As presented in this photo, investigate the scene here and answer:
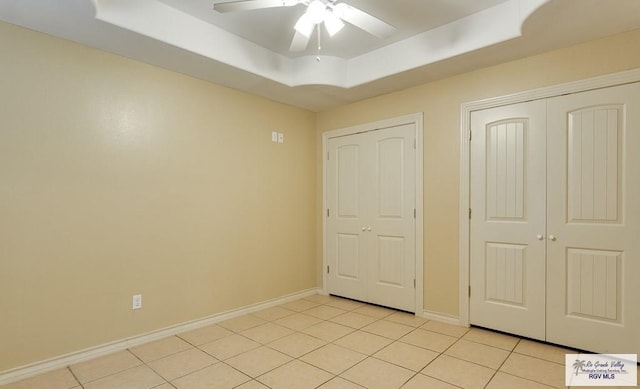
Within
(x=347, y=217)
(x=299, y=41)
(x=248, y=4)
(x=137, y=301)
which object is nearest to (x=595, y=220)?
(x=347, y=217)

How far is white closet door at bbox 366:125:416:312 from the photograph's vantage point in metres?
3.63

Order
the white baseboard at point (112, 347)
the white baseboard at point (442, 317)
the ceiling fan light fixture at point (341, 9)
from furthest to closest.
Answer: the white baseboard at point (442, 317)
the white baseboard at point (112, 347)
the ceiling fan light fixture at point (341, 9)

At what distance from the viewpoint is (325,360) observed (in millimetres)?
2576

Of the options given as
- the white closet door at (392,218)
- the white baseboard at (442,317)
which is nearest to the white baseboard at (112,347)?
the white closet door at (392,218)

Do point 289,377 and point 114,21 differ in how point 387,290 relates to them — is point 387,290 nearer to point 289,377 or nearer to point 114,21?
point 289,377

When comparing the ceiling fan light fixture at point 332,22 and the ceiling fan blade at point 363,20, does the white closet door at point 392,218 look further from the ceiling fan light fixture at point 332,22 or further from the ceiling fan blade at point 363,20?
the ceiling fan light fixture at point 332,22

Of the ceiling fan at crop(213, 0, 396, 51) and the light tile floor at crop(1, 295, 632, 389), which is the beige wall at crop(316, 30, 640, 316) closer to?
the light tile floor at crop(1, 295, 632, 389)

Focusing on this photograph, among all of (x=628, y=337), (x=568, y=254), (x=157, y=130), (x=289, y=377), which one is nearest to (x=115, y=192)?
(x=157, y=130)

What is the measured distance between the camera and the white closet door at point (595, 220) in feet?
8.02

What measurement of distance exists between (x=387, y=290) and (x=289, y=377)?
1.80 meters

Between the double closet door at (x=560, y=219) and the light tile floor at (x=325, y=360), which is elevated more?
the double closet door at (x=560, y=219)
